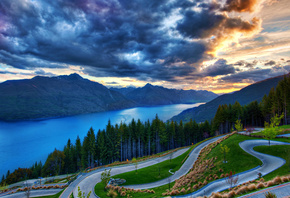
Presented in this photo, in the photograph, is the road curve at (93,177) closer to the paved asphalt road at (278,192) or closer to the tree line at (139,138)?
the tree line at (139,138)

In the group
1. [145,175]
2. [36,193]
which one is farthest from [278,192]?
[36,193]

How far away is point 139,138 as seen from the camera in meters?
61.2

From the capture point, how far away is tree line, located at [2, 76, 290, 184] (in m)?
56.4

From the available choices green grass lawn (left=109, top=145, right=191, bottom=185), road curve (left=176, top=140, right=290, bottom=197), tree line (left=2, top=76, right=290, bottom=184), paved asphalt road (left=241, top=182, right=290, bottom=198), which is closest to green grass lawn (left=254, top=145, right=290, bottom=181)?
road curve (left=176, top=140, right=290, bottom=197)

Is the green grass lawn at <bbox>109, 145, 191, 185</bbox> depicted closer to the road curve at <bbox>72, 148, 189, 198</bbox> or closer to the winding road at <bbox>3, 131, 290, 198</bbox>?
the winding road at <bbox>3, 131, 290, 198</bbox>

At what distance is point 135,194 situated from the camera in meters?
22.1

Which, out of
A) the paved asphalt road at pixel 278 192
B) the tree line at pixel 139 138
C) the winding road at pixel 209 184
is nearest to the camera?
the paved asphalt road at pixel 278 192

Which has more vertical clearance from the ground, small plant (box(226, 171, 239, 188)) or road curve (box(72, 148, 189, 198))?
small plant (box(226, 171, 239, 188))

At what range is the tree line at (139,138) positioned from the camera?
56438 millimetres

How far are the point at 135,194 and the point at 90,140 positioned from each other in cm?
4074

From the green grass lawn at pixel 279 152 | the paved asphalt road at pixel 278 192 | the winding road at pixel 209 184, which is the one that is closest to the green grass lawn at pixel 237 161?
the winding road at pixel 209 184

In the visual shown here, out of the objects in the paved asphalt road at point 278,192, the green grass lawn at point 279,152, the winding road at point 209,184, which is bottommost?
the winding road at point 209,184

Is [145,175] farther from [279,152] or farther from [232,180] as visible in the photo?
[279,152]

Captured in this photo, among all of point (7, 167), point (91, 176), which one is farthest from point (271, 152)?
point (7, 167)
